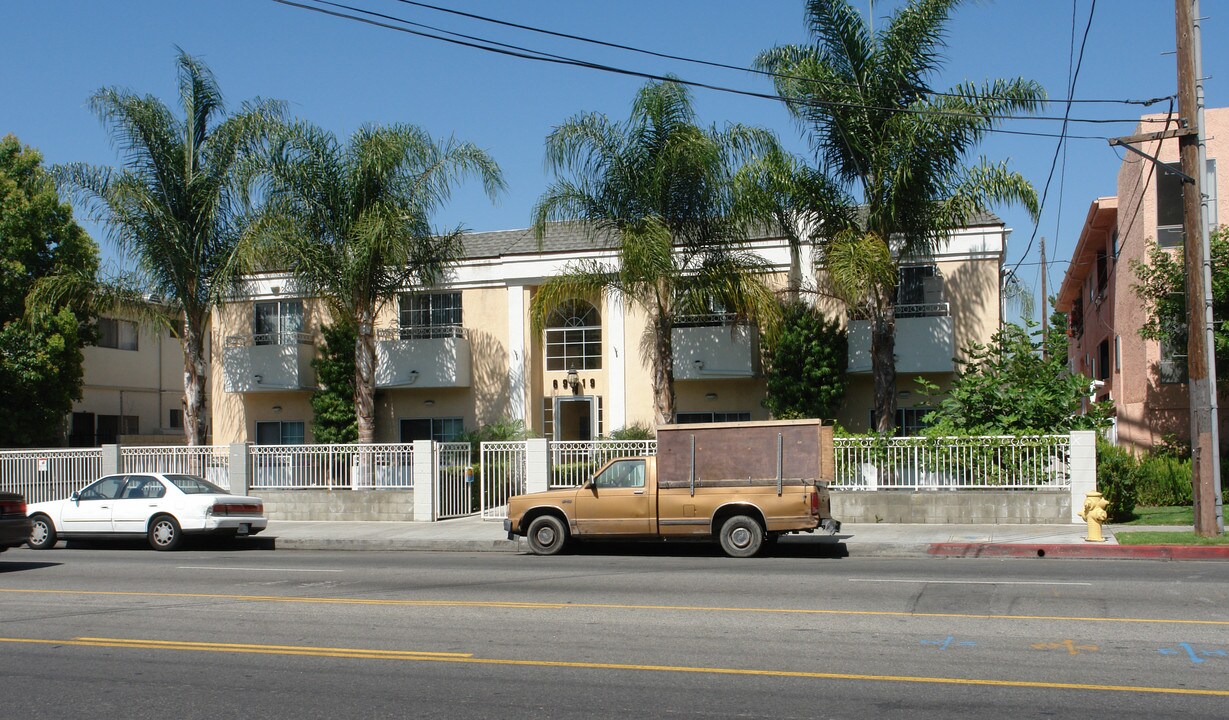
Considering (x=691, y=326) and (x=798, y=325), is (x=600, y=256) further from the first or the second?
(x=798, y=325)

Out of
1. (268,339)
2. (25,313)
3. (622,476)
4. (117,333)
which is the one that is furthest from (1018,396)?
(117,333)

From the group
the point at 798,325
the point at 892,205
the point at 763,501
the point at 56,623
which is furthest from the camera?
the point at 798,325

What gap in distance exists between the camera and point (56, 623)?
10.6 meters

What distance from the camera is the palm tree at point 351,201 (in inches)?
944

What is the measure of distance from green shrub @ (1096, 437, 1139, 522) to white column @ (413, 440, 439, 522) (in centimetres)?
1270

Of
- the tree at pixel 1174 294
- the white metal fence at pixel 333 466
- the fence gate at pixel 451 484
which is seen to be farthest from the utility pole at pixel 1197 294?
the white metal fence at pixel 333 466

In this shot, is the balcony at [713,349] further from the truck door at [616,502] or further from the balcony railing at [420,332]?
the truck door at [616,502]

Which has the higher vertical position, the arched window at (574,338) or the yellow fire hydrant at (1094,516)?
the arched window at (574,338)

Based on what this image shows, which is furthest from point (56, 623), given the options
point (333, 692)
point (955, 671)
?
point (955, 671)

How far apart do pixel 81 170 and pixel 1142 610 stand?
23.5m

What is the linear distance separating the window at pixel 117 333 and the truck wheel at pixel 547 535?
27.6 m

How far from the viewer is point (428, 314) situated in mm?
31422

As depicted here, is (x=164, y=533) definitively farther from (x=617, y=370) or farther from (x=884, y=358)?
(x=884, y=358)

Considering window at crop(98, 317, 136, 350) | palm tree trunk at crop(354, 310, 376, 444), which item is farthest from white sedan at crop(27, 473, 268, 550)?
window at crop(98, 317, 136, 350)
